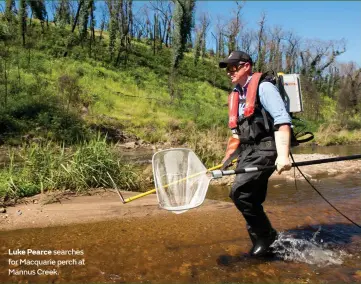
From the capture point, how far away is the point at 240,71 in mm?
4172

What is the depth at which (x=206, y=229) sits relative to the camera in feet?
17.6

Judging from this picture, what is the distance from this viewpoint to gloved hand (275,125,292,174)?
3596 mm

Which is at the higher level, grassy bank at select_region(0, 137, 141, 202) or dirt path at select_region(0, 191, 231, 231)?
grassy bank at select_region(0, 137, 141, 202)

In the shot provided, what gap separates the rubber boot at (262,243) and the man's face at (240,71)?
1.81m

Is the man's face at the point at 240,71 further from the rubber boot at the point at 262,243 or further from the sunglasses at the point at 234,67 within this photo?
the rubber boot at the point at 262,243

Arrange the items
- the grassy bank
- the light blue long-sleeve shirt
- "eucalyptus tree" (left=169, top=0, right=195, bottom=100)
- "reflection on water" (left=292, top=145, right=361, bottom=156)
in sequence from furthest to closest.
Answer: "eucalyptus tree" (left=169, top=0, right=195, bottom=100), "reflection on water" (left=292, top=145, right=361, bottom=156), the grassy bank, the light blue long-sleeve shirt

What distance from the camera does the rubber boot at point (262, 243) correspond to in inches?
167

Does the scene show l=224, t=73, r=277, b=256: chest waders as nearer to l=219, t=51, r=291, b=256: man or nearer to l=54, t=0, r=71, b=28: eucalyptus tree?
l=219, t=51, r=291, b=256: man

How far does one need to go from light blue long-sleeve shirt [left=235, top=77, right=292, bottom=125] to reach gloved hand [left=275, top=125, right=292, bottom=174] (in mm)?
97

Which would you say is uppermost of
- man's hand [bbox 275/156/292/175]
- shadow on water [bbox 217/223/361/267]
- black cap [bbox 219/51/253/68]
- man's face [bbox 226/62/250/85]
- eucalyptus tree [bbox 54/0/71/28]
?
eucalyptus tree [bbox 54/0/71/28]

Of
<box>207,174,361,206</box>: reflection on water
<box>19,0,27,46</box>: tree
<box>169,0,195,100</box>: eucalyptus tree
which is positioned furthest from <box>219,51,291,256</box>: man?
<box>169,0,195,100</box>: eucalyptus tree

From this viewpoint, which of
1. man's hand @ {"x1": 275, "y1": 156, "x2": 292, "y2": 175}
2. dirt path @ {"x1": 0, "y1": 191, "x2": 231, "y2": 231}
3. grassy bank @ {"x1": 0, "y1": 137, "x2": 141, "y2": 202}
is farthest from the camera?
grassy bank @ {"x1": 0, "y1": 137, "x2": 141, "y2": 202}

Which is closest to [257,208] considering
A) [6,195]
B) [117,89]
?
[6,195]

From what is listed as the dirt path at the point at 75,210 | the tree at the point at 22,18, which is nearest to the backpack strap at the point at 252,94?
the dirt path at the point at 75,210
